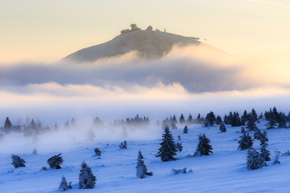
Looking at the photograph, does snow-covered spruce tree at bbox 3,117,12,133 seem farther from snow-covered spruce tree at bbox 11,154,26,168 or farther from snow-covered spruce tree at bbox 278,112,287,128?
snow-covered spruce tree at bbox 278,112,287,128

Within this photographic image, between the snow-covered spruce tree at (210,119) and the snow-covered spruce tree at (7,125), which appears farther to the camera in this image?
the snow-covered spruce tree at (7,125)

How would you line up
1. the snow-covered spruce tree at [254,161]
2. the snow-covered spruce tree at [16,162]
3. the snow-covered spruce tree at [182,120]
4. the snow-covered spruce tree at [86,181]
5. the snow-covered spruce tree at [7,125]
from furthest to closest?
the snow-covered spruce tree at [182,120], the snow-covered spruce tree at [7,125], the snow-covered spruce tree at [16,162], the snow-covered spruce tree at [86,181], the snow-covered spruce tree at [254,161]

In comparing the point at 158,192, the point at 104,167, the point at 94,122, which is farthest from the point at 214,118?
the point at 158,192

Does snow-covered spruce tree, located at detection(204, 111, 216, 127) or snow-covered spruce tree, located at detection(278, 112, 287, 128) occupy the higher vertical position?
snow-covered spruce tree, located at detection(204, 111, 216, 127)

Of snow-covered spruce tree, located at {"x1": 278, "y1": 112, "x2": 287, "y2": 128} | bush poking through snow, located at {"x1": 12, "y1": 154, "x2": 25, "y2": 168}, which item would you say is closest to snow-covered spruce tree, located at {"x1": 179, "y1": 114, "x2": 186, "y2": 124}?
snow-covered spruce tree, located at {"x1": 278, "y1": 112, "x2": 287, "y2": 128}

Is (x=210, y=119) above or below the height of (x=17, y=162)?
above

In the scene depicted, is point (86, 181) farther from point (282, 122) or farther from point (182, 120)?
point (182, 120)

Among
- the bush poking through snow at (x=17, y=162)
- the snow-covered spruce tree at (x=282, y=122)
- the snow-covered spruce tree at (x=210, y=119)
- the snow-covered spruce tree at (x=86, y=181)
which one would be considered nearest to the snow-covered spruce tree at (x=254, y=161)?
the snow-covered spruce tree at (x=86, y=181)

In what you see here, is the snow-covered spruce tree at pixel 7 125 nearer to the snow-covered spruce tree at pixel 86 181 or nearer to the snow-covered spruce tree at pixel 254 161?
the snow-covered spruce tree at pixel 86 181

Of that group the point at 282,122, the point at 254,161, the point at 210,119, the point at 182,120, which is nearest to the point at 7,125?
the point at 182,120

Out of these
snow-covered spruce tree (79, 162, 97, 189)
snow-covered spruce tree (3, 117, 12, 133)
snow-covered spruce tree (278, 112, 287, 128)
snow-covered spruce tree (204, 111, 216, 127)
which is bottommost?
snow-covered spruce tree (79, 162, 97, 189)

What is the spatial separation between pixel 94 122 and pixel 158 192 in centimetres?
14909

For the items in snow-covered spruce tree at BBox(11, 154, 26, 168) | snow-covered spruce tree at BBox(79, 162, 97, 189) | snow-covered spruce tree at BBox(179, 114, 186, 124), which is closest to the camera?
snow-covered spruce tree at BBox(79, 162, 97, 189)

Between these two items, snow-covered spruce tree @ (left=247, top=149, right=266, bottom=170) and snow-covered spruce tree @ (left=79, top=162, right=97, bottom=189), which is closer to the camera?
snow-covered spruce tree @ (left=247, top=149, right=266, bottom=170)
